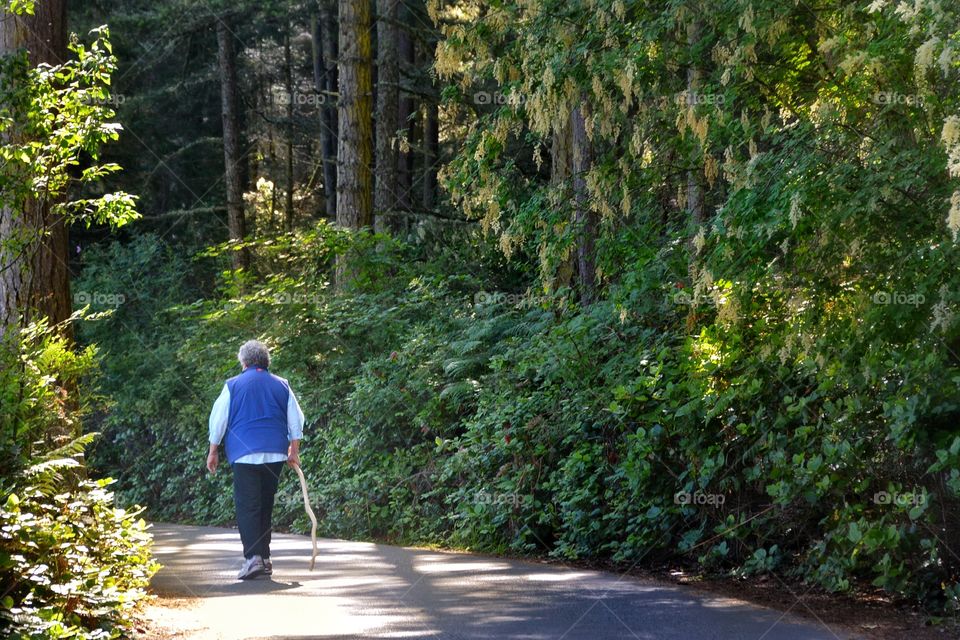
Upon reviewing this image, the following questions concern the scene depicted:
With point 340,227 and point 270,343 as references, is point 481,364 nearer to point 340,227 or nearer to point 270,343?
point 270,343

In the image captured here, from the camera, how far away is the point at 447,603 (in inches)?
400

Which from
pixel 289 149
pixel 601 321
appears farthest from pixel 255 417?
pixel 289 149

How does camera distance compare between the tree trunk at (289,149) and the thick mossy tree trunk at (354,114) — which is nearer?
the thick mossy tree trunk at (354,114)

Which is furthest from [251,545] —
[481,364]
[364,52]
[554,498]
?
[364,52]

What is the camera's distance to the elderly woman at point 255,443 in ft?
39.5

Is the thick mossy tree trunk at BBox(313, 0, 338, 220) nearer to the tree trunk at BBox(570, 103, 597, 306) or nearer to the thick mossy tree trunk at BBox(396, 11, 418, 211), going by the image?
the thick mossy tree trunk at BBox(396, 11, 418, 211)

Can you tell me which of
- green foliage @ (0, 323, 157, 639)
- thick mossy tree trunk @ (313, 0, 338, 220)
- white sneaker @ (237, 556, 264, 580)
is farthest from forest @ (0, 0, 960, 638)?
thick mossy tree trunk @ (313, 0, 338, 220)

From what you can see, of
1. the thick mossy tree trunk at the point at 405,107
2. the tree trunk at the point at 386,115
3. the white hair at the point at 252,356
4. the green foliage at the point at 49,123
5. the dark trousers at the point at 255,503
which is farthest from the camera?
the thick mossy tree trunk at the point at 405,107

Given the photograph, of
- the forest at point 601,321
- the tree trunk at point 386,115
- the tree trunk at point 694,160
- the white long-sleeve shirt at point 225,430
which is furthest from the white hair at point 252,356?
the tree trunk at point 386,115

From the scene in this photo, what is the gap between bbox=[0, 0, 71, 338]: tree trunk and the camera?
11375mm

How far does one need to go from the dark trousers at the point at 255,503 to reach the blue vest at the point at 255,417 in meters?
0.18

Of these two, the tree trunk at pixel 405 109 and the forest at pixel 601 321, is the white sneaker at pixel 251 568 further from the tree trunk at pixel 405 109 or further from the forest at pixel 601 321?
the tree trunk at pixel 405 109

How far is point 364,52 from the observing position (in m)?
25.8

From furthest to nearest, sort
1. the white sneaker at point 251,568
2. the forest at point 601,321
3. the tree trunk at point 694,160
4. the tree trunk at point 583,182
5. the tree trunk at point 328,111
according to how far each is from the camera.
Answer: the tree trunk at point 328,111 < the tree trunk at point 583,182 < the tree trunk at point 694,160 < the white sneaker at point 251,568 < the forest at point 601,321
